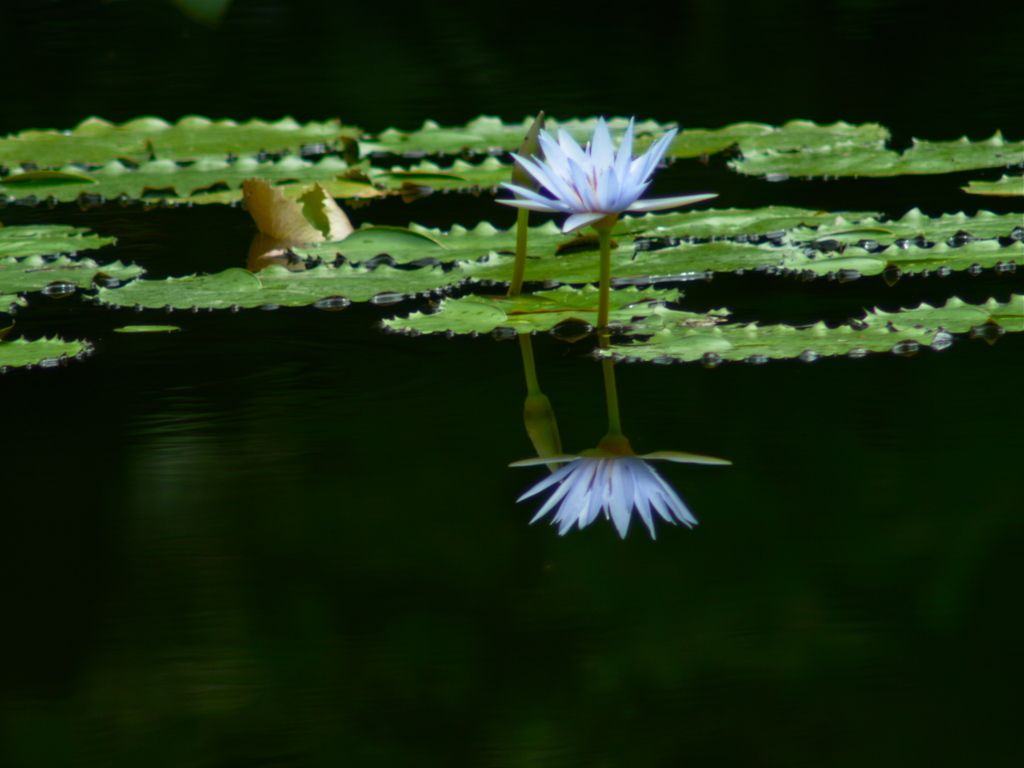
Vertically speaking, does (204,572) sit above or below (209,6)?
below

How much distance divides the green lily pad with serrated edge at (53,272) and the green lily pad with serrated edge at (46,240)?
0.10 ft

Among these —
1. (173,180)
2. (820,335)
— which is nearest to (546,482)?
(820,335)

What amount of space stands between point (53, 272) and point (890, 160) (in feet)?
4.96

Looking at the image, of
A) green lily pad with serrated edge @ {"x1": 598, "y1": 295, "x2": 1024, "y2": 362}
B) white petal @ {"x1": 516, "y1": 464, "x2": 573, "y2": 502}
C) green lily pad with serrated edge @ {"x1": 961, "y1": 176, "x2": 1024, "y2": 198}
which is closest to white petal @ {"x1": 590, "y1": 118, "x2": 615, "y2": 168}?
green lily pad with serrated edge @ {"x1": 598, "y1": 295, "x2": 1024, "y2": 362}

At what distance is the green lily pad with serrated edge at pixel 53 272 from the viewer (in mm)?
1658

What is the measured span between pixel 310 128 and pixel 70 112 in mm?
1108

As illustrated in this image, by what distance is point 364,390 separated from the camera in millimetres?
1127

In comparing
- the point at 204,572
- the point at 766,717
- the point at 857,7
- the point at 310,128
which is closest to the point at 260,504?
the point at 204,572

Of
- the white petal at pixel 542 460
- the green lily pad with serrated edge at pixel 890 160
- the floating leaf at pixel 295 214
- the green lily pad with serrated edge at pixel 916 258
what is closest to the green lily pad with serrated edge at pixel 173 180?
the floating leaf at pixel 295 214

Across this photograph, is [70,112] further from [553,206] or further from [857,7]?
[857,7]

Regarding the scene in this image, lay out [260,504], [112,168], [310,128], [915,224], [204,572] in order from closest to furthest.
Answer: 1. [204,572]
2. [260,504]
3. [915,224]
4. [112,168]
5. [310,128]

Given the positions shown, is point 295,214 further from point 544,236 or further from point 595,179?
point 595,179

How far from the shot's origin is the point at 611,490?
84cm

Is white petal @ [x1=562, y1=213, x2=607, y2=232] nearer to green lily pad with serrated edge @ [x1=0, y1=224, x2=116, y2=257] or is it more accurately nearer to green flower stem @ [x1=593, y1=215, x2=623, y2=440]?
green flower stem @ [x1=593, y1=215, x2=623, y2=440]
